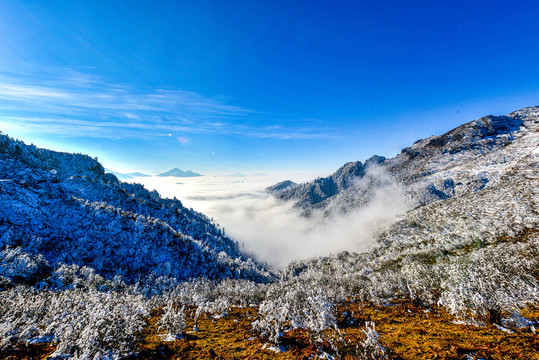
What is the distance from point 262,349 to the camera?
60.5ft

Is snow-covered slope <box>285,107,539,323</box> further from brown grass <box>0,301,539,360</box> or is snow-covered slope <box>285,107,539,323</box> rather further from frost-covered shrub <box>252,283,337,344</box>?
frost-covered shrub <box>252,283,337,344</box>

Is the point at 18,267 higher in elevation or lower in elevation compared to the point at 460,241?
higher

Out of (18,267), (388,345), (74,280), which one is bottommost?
(74,280)

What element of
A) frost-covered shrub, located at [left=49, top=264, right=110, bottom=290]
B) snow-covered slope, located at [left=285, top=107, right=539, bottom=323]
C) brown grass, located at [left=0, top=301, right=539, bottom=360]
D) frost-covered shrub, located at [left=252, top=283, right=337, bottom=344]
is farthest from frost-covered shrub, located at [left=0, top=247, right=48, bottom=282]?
snow-covered slope, located at [left=285, top=107, right=539, bottom=323]

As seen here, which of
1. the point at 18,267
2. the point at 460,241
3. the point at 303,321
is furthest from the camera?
the point at 460,241

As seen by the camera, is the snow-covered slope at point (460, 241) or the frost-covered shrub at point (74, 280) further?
the frost-covered shrub at point (74, 280)

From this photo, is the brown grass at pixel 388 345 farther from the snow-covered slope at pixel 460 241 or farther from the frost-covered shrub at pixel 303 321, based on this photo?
the snow-covered slope at pixel 460 241

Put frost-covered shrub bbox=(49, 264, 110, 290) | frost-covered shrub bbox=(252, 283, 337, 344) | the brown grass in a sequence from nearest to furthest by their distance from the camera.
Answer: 1. the brown grass
2. frost-covered shrub bbox=(252, 283, 337, 344)
3. frost-covered shrub bbox=(49, 264, 110, 290)

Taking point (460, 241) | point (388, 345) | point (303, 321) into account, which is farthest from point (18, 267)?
point (460, 241)

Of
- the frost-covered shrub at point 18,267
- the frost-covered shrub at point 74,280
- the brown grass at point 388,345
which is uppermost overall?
the brown grass at point 388,345

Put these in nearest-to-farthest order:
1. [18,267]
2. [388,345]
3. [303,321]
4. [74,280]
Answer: [388,345] < [303,321] < [18,267] < [74,280]

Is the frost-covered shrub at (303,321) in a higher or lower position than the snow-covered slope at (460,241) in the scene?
higher

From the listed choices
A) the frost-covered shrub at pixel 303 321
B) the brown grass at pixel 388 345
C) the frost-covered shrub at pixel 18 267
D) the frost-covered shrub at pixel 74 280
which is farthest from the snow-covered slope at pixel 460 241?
the frost-covered shrub at pixel 18 267

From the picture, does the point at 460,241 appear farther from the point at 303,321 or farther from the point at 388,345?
the point at 303,321
